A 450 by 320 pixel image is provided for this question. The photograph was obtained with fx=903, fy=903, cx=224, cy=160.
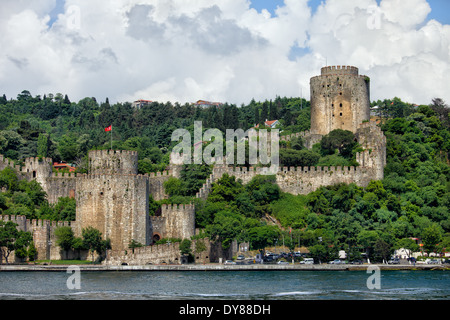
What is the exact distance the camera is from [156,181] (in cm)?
6388

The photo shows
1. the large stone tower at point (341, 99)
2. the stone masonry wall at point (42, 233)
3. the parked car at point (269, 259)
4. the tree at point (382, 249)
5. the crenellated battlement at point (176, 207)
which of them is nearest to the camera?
the stone masonry wall at point (42, 233)

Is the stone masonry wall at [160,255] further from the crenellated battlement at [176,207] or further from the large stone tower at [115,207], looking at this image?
the crenellated battlement at [176,207]

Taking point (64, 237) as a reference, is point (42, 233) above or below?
above

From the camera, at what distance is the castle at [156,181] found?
2148 inches

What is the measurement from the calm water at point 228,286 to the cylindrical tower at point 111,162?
32.1 feet

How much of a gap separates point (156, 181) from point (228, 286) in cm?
2042

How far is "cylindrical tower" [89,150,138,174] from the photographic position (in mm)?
58812

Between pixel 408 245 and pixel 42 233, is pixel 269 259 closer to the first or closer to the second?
pixel 408 245

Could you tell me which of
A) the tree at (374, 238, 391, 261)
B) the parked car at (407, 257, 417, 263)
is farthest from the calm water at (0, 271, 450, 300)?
the parked car at (407, 257, 417, 263)

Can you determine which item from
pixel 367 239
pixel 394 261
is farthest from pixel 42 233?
pixel 394 261

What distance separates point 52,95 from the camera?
140 m

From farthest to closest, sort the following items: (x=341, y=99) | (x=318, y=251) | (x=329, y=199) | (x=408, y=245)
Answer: (x=341, y=99)
(x=329, y=199)
(x=408, y=245)
(x=318, y=251)

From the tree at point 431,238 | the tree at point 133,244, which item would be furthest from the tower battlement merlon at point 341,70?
the tree at point 133,244
